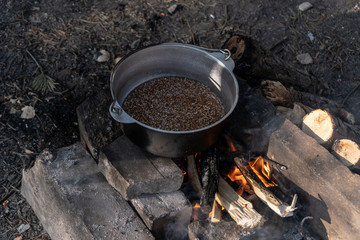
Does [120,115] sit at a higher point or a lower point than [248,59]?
lower

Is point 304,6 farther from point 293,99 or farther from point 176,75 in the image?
point 176,75

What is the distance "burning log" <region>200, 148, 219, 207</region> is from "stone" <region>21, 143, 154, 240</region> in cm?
38

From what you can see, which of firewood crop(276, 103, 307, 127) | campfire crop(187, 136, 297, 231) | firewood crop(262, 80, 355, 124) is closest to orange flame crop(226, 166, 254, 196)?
campfire crop(187, 136, 297, 231)

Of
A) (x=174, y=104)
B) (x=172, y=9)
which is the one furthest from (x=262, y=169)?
(x=172, y=9)

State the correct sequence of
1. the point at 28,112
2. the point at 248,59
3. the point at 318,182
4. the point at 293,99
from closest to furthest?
the point at 318,182 → the point at 293,99 → the point at 248,59 → the point at 28,112

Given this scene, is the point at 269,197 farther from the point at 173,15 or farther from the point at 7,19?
the point at 7,19

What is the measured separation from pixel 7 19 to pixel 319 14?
3.13 m

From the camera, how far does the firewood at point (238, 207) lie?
2084mm

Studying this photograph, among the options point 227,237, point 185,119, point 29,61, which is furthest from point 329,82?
point 29,61

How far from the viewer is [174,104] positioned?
246 centimetres

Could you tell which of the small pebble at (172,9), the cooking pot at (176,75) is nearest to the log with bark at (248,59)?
the cooking pot at (176,75)

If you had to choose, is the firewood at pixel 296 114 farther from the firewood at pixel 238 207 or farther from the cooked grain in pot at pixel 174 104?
the firewood at pixel 238 207

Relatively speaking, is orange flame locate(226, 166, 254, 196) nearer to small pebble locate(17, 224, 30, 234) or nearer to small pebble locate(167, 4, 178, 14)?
small pebble locate(17, 224, 30, 234)

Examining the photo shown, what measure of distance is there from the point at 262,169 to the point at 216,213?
1.56 ft
